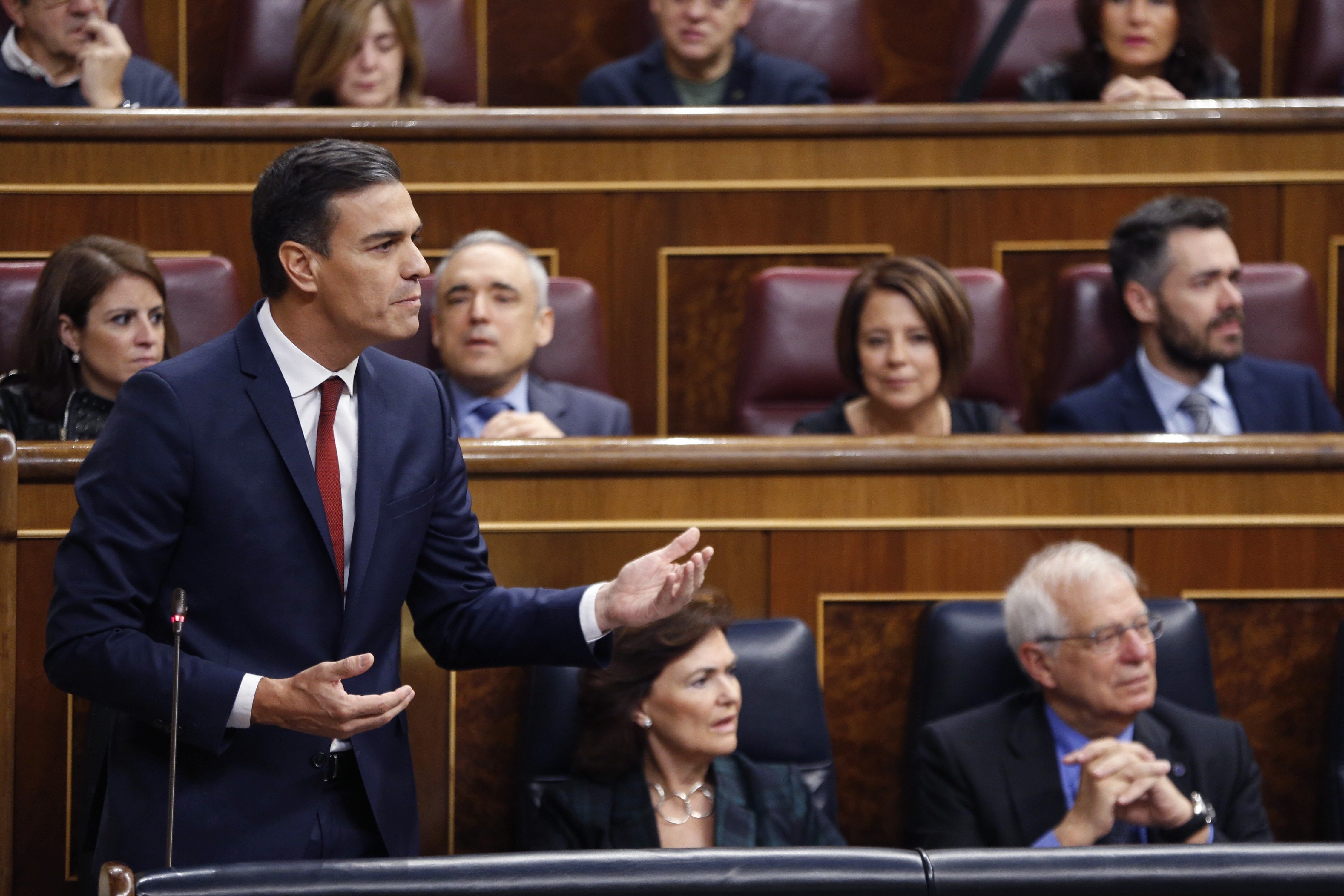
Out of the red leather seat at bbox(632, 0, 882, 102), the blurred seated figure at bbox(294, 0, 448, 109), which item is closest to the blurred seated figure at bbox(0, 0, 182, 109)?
the blurred seated figure at bbox(294, 0, 448, 109)

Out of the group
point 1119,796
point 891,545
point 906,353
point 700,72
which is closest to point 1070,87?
point 700,72

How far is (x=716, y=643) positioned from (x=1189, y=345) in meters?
0.54

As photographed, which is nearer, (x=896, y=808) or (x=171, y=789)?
(x=171, y=789)

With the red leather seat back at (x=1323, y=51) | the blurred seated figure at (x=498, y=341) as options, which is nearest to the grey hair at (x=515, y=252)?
the blurred seated figure at (x=498, y=341)

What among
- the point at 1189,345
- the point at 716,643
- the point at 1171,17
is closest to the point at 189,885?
the point at 716,643

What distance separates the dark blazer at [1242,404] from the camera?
1.09 meters

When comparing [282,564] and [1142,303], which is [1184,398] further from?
[282,564]

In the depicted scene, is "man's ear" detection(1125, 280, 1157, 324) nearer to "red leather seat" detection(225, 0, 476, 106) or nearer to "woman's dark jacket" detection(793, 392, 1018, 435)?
"woman's dark jacket" detection(793, 392, 1018, 435)

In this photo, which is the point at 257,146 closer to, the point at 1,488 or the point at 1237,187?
the point at 1,488

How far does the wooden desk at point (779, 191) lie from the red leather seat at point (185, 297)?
0.24 ft

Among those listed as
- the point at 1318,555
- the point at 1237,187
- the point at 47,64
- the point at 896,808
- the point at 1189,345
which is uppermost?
the point at 47,64

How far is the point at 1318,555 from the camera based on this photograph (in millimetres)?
820

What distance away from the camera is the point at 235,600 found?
0.56 meters

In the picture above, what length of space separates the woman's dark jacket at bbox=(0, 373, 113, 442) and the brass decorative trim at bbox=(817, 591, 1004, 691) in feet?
1.55
